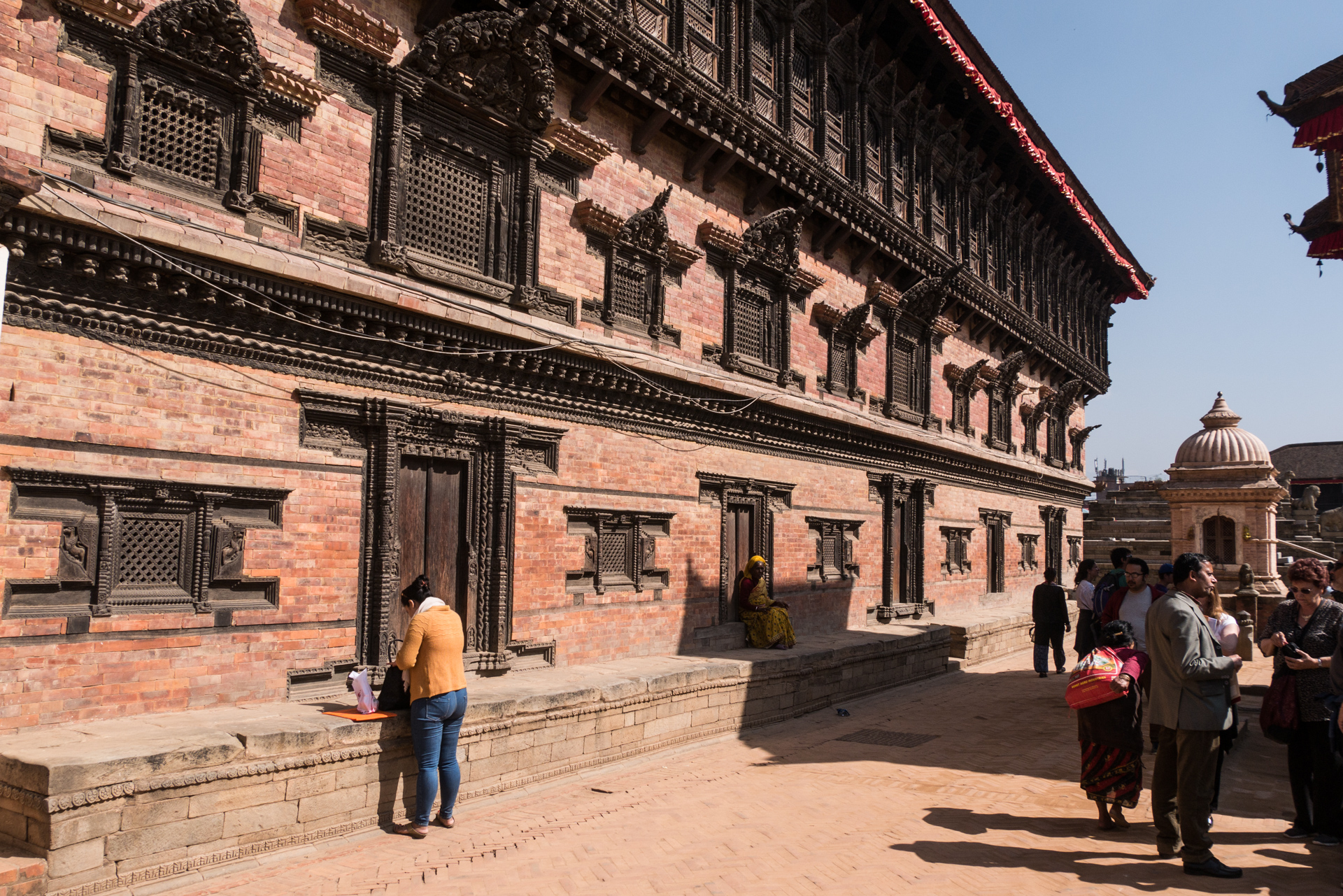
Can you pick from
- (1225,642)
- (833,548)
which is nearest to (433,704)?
(1225,642)

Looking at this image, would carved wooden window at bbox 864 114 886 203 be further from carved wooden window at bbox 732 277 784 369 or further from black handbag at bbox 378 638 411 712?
black handbag at bbox 378 638 411 712

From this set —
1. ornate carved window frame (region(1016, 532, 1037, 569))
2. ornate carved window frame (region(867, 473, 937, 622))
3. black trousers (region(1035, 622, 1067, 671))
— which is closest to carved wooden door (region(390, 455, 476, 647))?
ornate carved window frame (region(867, 473, 937, 622))

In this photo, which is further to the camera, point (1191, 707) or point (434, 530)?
point (434, 530)

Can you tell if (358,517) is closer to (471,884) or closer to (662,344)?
(471,884)

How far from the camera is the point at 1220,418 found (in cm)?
2691

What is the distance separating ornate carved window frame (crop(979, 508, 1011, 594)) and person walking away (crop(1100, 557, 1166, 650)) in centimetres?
1524

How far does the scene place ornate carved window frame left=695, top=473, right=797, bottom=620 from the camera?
14.0 m

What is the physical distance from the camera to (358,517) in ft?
29.2

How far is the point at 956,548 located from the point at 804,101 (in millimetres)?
11817

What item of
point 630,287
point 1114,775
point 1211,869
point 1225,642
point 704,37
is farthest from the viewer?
point 704,37

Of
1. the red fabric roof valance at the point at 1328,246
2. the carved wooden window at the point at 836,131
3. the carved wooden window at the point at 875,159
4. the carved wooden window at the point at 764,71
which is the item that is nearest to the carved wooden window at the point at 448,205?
the carved wooden window at the point at 764,71

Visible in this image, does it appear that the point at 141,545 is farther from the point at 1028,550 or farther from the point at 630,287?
the point at 1028,550

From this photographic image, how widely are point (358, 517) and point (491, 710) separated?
7.85 ft

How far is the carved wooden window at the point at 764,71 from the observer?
15.3 meters
